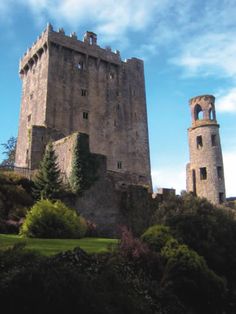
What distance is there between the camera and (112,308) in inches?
444

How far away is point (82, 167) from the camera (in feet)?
92.8

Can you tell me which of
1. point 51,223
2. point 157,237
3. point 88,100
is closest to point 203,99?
point 88,100

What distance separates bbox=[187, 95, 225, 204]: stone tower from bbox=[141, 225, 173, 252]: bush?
2274 cm

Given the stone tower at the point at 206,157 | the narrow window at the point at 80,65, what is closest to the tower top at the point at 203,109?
the stone tower at the point at 206,157

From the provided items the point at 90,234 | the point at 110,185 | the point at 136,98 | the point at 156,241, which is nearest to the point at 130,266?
the point at 156,241

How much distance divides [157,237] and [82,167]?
10.9 metres

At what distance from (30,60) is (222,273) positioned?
33.3 metres

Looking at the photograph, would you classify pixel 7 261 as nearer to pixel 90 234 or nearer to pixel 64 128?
pixel 90 234

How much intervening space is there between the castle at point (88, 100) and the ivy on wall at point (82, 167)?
31.2 feet

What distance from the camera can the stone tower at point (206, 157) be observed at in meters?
41.8

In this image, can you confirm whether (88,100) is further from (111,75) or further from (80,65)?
(111,75)

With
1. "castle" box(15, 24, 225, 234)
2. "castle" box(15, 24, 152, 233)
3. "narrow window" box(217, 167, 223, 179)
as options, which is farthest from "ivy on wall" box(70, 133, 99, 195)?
"narrow window" box(217, 167, 223, 179)

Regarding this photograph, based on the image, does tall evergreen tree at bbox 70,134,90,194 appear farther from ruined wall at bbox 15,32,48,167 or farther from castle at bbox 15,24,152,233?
ruined wall at bbox 15,32,48,167

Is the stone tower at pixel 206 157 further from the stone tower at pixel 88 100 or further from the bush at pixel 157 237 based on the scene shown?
the bush at pixel 157 237
